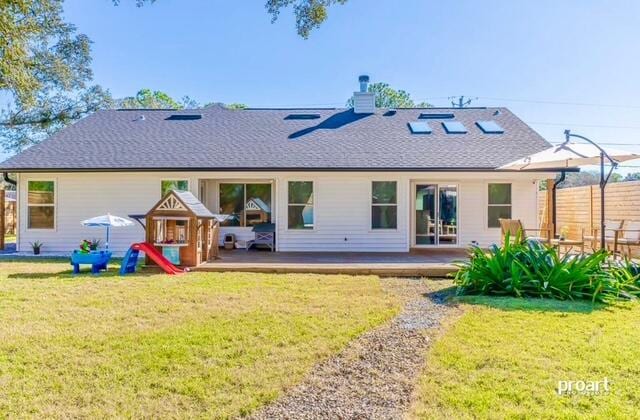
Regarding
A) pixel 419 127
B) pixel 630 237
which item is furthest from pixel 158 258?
pixel 630 237

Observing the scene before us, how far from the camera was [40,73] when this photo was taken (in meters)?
14.0

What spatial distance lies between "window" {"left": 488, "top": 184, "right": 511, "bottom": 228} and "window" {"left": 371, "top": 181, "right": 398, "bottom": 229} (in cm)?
298

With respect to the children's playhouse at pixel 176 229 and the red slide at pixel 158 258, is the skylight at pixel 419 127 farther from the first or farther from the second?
the red slide at pixel 158 258

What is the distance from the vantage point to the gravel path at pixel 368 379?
290 cm

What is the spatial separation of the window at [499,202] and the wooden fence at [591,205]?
7.11 ft

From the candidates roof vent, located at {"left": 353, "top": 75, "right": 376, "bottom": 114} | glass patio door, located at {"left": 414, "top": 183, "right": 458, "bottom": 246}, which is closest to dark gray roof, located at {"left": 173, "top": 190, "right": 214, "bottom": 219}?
glass patio door, located at {"left": 414, "top": 183, "right": 458, "bottom": 246}

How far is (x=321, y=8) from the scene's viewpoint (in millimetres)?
5219

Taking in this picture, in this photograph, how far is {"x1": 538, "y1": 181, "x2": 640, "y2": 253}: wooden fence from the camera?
10.9 m

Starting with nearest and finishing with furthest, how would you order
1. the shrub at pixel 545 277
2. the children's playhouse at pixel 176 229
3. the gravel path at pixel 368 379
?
the gravel path at pixel 368 379
the shrub at pixel 545 277
the children's playhouse at pixel 176 229

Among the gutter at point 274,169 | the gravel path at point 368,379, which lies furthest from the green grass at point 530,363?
the gutter at point 274,169

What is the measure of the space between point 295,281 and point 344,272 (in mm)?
1293

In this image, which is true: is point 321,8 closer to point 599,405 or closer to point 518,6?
point 599,405

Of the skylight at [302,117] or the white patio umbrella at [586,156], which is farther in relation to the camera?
the skylight at [302,117]

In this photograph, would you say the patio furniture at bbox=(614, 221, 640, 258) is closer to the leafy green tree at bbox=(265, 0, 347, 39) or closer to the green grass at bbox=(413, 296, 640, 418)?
the green grass at bbox=(413, 296, 640, 418)
